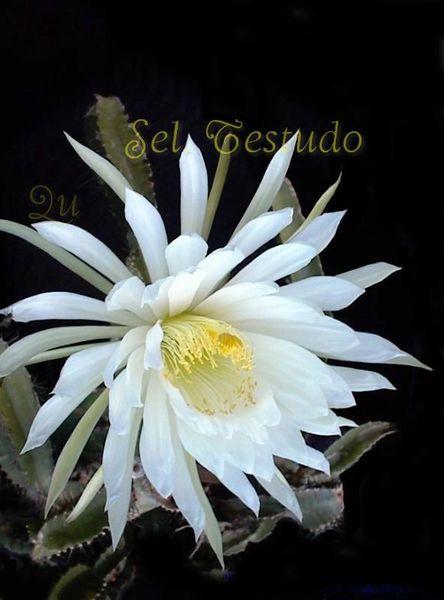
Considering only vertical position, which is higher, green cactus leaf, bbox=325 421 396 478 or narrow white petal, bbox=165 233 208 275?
narrow white petal, bbox=165 233 208 275

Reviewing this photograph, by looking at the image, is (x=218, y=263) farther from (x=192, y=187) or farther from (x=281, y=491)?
(x=281, y=491)

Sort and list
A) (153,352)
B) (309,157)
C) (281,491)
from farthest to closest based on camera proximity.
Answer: (309,157) → (281,491) → (153,352)

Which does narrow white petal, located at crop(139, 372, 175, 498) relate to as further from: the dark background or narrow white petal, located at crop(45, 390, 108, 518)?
the dark background

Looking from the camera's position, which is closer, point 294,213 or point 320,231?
point 320,231

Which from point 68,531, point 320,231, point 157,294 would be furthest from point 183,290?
point 68,531

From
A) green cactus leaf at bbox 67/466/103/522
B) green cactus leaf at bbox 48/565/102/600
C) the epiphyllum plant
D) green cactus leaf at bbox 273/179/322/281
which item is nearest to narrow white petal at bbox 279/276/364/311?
Result: the epiphyllum plant

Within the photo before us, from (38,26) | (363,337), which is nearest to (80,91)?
(38,26)

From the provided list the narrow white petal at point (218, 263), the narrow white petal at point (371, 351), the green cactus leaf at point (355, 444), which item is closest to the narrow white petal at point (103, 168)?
the narrow white petal at point (218, 263)
